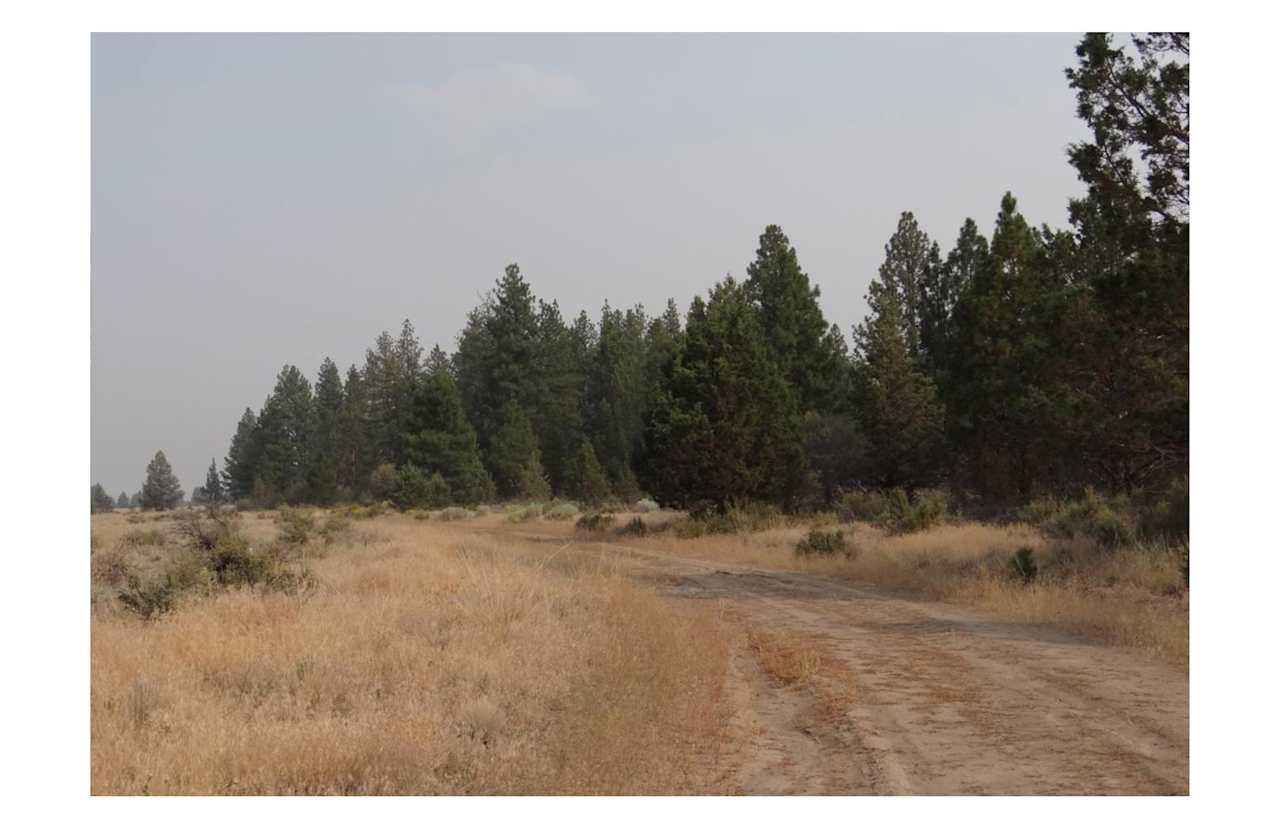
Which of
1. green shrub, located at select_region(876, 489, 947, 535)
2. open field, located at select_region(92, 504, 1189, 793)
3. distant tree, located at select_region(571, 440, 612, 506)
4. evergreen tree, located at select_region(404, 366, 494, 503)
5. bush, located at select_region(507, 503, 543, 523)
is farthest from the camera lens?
evergreen tree, located at select_region(404, 366, 494, 503)

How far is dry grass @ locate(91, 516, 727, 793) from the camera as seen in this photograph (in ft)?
23.1

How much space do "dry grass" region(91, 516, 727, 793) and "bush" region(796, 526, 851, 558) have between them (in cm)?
1209

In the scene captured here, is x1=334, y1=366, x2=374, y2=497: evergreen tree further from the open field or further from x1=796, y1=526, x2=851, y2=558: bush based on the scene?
the open field

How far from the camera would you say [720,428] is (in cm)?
3828

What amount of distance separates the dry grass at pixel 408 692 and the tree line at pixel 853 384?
32.3 ft

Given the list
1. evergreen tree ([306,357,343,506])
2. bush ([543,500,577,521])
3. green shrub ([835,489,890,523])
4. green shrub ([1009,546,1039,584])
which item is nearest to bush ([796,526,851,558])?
green shrub ([1009,546,1039,584])

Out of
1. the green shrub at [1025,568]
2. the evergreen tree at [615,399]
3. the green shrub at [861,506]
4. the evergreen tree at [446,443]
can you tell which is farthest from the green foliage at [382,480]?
the green shrub at [1025,568]

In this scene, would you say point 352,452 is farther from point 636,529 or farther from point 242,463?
point 636,529

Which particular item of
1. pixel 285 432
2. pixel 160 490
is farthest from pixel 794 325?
pixel 285 432

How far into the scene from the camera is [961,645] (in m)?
13.3

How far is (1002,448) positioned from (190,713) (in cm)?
3670

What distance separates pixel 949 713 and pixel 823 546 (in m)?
18.0

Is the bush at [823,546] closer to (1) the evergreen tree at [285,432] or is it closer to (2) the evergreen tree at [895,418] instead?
(2) the evergreen tree at [895,418]
